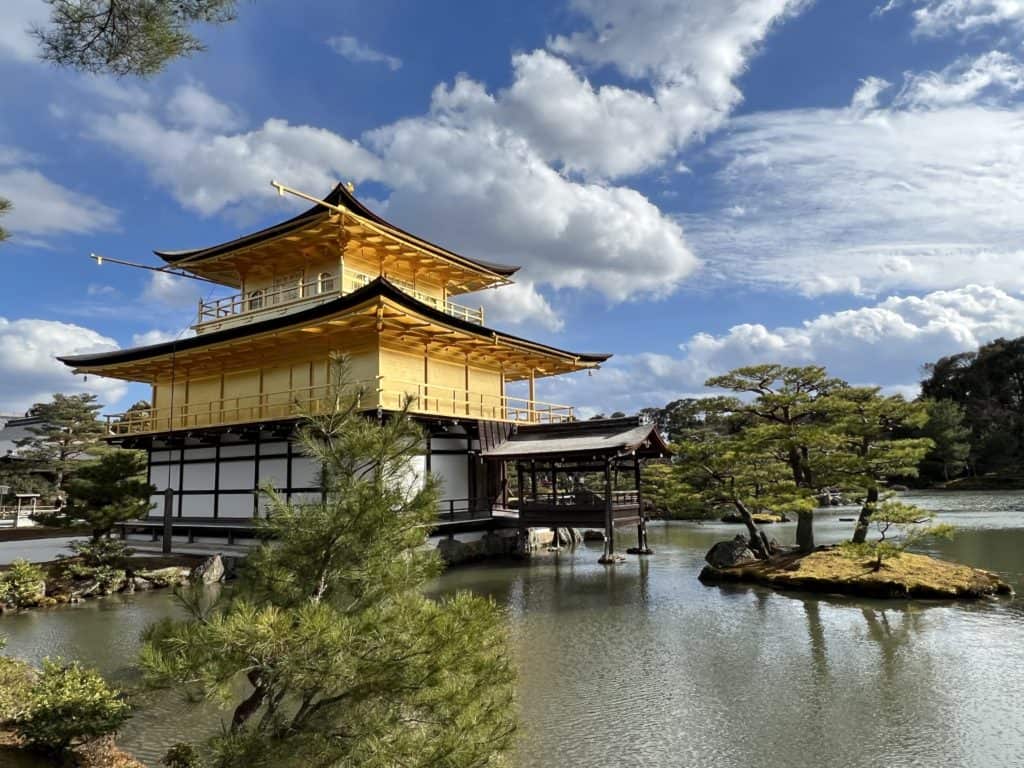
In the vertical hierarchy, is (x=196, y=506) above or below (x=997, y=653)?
above

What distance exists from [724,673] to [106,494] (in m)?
14.3

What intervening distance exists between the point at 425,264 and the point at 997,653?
19092 mm

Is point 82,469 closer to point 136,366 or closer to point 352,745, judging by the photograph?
point 136,366

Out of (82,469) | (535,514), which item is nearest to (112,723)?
(82,469)

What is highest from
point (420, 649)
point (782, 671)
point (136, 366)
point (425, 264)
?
point (425, 264)

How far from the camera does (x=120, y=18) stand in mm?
6094

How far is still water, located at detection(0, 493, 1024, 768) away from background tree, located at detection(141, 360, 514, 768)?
195 cm

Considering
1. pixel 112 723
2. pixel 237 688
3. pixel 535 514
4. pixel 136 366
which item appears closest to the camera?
pixel 112 723

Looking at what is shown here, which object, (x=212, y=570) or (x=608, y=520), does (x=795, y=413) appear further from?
(x=212, y=570)

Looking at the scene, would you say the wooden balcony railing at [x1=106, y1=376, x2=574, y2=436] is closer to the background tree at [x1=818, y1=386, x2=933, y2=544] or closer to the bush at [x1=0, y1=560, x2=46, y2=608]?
the bush at [x1=0, y1=560, x2=46, y2=608]

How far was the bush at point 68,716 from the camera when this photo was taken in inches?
228

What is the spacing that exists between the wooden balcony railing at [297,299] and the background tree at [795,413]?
963cm

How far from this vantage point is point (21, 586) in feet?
44.8

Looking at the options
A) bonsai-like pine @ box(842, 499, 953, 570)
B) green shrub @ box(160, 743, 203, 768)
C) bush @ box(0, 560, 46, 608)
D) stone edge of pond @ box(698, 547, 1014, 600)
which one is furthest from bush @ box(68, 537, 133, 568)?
bonsai-like pine @ box(842, 499, 953, 570)
